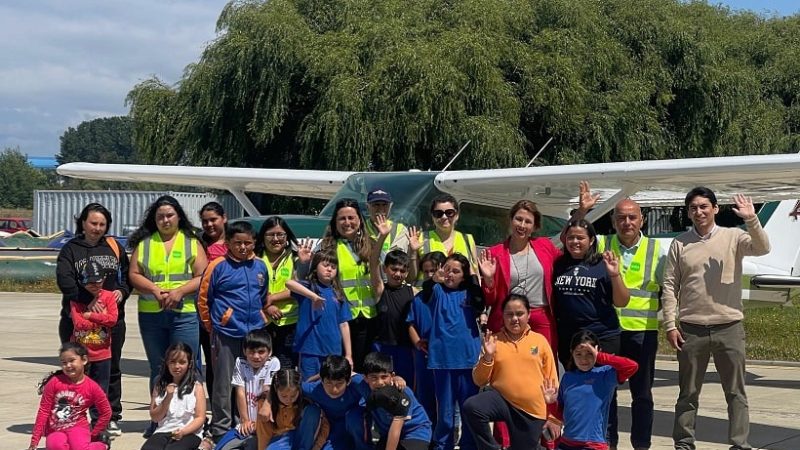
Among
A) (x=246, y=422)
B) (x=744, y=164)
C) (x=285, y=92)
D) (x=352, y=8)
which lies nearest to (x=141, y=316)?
(x=246, y=422)

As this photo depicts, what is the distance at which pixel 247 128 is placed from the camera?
23.5 m

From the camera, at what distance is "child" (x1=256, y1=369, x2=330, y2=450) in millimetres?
5984

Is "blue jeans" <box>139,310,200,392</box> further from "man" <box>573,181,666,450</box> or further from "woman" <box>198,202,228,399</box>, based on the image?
"man" <box>573,181,666,450</box>

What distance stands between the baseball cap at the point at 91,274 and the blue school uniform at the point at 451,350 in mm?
2374

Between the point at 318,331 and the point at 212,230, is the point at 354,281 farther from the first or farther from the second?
the point at 212,230

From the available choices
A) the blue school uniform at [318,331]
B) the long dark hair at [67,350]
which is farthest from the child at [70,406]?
the blue school uniform at [318,331]

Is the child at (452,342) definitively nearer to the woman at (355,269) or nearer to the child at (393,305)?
the child at (393,305)

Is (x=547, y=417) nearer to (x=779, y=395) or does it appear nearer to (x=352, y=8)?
(x=779, y=395)

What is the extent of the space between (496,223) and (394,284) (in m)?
3.00

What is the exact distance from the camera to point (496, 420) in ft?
19.8

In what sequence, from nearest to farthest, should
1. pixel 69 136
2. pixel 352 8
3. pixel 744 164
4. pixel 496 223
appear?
pixel 744 164 → pixel 496 223 → pixel 352 8 → pixel 69 136

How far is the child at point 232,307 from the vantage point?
22.0ft

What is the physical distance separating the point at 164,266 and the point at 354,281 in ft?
4.68

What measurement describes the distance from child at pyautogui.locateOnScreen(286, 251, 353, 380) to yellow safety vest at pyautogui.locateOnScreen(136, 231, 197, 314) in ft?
3.30
